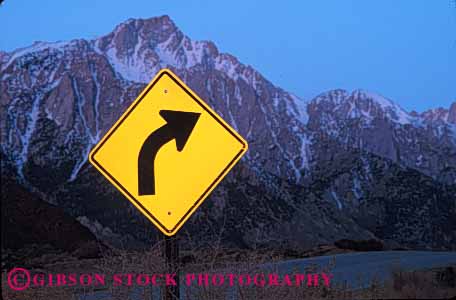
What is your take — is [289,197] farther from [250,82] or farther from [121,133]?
[121,133]

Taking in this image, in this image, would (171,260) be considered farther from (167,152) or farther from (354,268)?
(354,268)

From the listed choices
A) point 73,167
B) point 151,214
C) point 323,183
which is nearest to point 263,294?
point 151,214

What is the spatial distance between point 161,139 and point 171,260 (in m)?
0.92

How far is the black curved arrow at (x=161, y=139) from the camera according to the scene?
195 inches

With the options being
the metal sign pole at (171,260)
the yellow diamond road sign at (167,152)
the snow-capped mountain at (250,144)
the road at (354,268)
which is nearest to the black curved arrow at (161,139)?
the yellow diamond road sign at (167,152)

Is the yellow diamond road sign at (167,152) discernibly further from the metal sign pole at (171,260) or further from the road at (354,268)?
the road at (354,268)

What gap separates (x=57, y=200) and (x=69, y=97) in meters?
27.2

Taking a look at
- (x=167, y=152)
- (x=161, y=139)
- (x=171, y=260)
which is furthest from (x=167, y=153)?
(x=171, y=260)

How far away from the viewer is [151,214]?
492 cm

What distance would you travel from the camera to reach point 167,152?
501 cm

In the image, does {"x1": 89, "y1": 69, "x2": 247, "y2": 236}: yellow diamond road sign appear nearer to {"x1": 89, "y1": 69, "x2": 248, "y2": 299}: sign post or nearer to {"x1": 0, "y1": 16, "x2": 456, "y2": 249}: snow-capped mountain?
{"x1": 89, "y1": 69, "x2": 248, "y2": 299}: sign post

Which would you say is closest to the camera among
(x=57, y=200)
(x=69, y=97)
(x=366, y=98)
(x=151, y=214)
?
(x=151, y=214)

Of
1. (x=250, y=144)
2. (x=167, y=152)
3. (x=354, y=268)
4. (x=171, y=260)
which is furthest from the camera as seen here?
(x=250, y=144)

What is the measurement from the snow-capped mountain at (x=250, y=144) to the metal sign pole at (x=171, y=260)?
26.3 m
